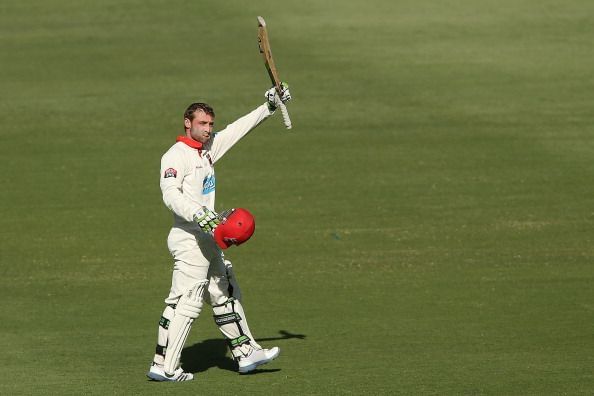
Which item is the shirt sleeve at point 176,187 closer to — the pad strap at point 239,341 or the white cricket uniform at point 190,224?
the white cricket uniform at point 190,224

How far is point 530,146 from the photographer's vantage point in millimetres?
20328

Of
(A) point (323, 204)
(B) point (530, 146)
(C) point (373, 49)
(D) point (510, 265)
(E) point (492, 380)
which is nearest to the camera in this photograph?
(E) point (492, 380)

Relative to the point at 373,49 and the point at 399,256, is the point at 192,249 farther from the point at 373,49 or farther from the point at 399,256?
the point at 373,49

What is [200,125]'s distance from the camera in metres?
10.9

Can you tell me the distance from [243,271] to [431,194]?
13.4ft

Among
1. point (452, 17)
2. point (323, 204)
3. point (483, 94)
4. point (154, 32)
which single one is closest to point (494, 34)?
point (452, 17)

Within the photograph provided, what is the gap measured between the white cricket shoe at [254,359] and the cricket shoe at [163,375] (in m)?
0.49

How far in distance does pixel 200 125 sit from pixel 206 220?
1065 mm

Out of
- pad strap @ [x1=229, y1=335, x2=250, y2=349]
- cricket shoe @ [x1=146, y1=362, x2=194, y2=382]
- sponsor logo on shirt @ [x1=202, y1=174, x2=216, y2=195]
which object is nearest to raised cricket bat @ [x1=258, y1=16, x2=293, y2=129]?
sponsor logo on shirt @ [x1=202, y1=174, x2=216, y2=195]

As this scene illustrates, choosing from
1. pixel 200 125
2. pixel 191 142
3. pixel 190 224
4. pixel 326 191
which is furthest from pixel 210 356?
pixel 326 191

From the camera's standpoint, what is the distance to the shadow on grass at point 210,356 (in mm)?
11555

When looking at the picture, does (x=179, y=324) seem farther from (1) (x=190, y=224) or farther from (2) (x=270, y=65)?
(2) (x=270, y=65)

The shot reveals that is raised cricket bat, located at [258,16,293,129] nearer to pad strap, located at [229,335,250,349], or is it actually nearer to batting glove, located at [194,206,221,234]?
batting glove, located at [194,206,221,234]

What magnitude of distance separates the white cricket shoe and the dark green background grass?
129 mm
